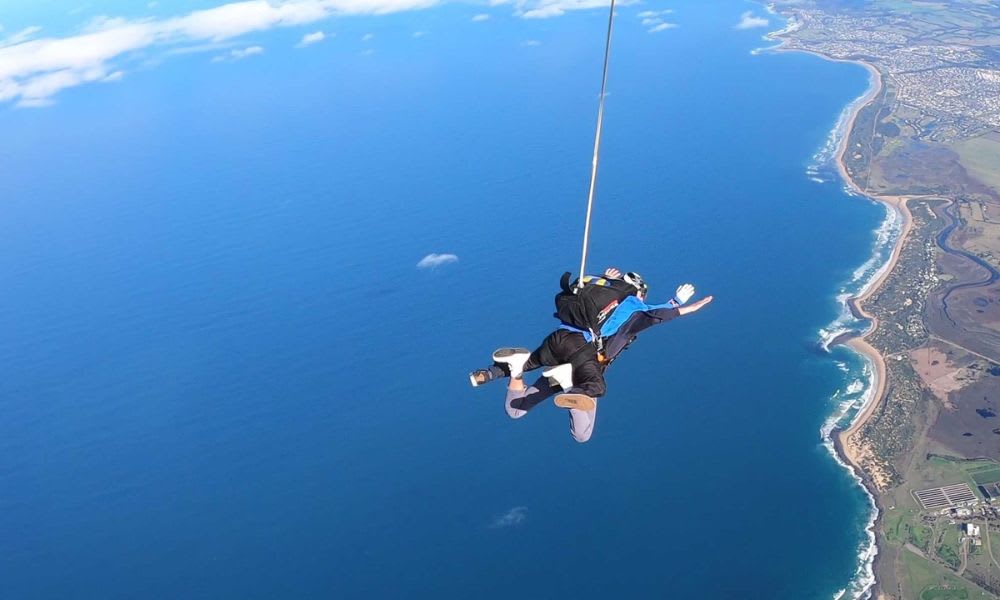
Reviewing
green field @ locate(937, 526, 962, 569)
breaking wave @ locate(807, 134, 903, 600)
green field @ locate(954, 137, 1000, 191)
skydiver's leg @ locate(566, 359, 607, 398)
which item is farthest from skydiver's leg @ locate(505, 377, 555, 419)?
green field @ locate(954, 137, 1000, 191)

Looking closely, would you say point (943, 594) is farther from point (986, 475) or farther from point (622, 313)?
point (622, 313)

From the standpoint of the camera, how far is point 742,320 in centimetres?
3509

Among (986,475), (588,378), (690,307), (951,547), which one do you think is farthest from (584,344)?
(986,475)

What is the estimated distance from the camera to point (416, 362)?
111 ft

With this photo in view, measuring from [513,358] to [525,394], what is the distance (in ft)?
1.23

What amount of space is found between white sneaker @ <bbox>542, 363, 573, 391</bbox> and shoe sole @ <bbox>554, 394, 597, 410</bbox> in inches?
10.3

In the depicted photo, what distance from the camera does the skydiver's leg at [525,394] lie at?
5867mm

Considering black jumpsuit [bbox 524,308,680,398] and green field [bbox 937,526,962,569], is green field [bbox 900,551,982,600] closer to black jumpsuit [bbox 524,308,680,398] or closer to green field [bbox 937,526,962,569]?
green field [bbox 937,526,962,569]

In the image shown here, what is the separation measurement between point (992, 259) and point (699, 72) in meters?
45.7

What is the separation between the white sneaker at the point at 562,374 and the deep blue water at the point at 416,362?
1973 centimetres

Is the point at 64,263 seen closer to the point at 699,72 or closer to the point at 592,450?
the point at 592,450

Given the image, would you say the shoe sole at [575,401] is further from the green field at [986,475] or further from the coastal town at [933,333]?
the green field at [986,475]

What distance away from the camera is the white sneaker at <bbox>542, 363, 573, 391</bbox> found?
570 centimetres

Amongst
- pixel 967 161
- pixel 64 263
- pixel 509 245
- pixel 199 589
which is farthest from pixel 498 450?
pixel 967 161
